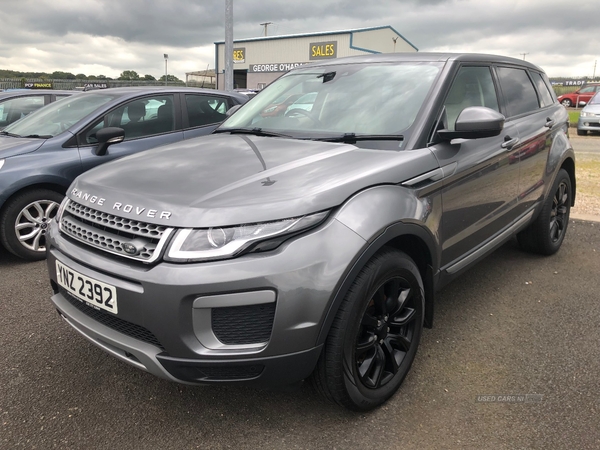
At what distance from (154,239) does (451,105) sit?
1.91 meters

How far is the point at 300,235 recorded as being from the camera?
1.94 meters

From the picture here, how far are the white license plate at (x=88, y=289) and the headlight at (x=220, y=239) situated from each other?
33 centimetres

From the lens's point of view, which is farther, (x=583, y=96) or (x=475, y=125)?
(x=583, y=96)

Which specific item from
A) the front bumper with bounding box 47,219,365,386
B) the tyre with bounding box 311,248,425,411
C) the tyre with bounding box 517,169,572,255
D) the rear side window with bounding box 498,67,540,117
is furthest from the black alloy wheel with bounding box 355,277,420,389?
the tyre with bounding box 517,169,572,255

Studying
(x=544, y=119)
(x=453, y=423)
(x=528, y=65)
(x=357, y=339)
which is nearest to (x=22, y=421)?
(x=357, y=339)

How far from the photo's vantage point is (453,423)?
230cm

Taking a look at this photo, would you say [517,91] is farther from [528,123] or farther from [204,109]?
[204,109]

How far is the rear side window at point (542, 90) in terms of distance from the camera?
14.1ft

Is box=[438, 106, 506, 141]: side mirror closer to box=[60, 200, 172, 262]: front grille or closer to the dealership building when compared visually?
box=[60, 200, 172, 262]: front grille

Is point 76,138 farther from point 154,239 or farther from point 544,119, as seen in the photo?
point 544,119

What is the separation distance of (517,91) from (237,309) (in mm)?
3093

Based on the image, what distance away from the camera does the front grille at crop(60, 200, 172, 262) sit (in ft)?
6.36

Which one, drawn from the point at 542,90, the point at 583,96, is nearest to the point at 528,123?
the point at 542,90

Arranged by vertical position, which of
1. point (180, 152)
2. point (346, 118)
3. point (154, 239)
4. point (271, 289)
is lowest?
point (271, 289)
